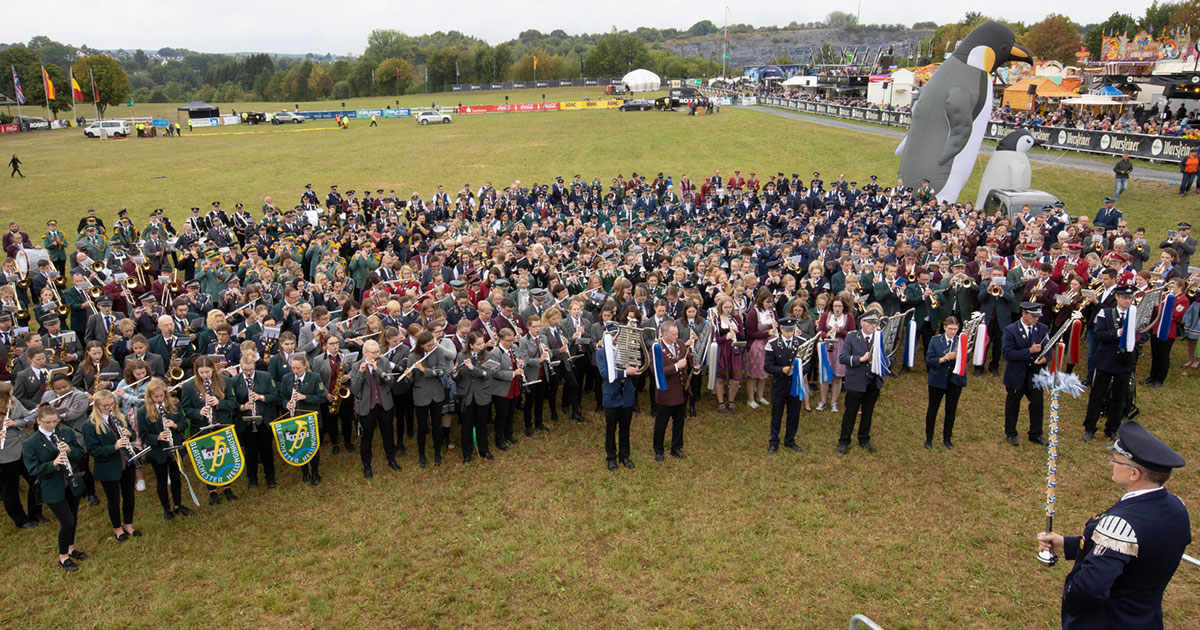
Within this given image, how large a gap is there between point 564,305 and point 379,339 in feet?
9.66

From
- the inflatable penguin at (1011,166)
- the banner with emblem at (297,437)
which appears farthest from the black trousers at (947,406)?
the inflatable penguin at (1011,166)

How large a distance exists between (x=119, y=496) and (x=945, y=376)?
1009cm

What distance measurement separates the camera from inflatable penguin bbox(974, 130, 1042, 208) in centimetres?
2275

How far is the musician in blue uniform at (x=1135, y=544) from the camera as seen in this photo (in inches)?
152

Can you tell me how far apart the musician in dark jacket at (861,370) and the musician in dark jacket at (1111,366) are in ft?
10.7

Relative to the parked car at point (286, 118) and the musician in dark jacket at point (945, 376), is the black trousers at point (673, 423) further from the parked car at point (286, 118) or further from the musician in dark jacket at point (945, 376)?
the parked car at point (286, 118)

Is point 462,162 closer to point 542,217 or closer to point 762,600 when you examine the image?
point 542,217

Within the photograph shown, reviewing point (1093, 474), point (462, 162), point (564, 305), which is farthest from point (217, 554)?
point (462, 162)

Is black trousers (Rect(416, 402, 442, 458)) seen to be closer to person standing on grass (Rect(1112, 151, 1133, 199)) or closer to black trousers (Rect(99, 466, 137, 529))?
black trousers (Rect(99, 466, 137, 529))

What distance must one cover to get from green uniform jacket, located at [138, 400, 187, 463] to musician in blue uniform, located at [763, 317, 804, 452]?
709 cm

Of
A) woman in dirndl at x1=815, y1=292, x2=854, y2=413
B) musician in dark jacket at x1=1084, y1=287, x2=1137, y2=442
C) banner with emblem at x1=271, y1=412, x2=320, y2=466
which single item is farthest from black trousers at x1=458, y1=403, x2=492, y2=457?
musician in dark jacket at x1=1084, y1=287, x2=1137, y2=442

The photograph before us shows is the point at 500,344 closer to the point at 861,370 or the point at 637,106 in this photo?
the point at 861,370

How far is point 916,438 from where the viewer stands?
32.6ft

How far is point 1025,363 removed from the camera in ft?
30.6
